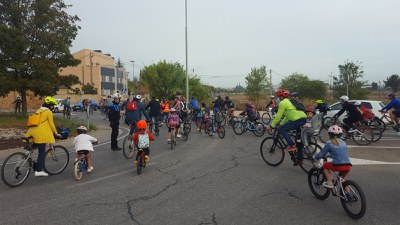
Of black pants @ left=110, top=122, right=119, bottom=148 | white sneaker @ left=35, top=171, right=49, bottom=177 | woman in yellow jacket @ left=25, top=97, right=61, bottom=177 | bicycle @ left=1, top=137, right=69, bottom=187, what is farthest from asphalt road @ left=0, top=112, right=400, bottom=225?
black pants @ left=110, top=122, right=119, bottom=148

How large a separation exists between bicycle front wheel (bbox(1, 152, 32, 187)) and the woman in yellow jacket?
26 cm

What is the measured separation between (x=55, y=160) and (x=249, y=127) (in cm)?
978

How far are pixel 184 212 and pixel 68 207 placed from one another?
2006mm

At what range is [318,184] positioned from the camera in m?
6.08

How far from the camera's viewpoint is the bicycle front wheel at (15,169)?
6914 mm

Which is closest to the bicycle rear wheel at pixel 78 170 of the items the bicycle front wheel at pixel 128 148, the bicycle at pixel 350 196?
the bicycle front wheel at pixel 128 148

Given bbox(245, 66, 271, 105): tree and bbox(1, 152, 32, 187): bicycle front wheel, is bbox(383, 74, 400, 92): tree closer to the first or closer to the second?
bbox(245, 66, 271, 105): tree

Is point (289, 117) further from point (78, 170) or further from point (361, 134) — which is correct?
point (361, 134)

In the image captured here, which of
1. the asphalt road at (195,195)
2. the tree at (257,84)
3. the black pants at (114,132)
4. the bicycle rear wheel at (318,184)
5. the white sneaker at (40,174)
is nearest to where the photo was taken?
the asphalt road at (195,195)

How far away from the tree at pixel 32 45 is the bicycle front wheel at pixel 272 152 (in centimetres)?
1827

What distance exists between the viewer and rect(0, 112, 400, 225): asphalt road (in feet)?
16.8

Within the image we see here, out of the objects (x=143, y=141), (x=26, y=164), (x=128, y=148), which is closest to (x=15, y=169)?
(x=26, y=164)

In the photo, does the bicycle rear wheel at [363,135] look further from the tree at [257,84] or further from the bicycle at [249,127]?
the tree at [257,84]

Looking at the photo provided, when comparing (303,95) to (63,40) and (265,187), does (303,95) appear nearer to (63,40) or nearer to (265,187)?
(63,40)
